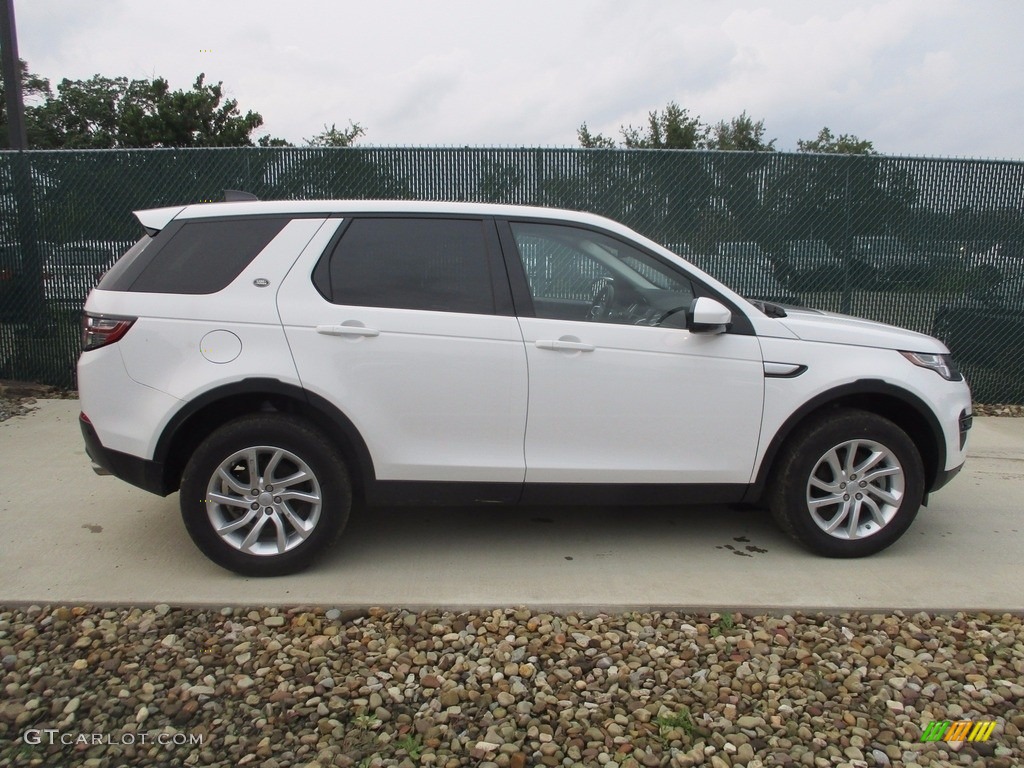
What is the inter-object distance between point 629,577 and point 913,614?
1274mm

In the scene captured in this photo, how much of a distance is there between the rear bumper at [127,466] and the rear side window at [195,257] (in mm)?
731

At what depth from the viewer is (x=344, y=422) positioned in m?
3.79

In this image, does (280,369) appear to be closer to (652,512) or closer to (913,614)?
(652,512)

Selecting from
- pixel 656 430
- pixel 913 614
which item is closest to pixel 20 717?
pixel 656 430

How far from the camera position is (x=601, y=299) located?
13.3 ft

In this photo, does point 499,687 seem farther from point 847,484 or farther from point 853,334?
point 853,334

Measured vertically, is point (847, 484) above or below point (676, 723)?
above

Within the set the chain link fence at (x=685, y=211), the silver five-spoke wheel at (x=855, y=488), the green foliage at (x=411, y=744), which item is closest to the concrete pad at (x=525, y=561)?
the silver five-spoke wheel at (x=855, y=488)

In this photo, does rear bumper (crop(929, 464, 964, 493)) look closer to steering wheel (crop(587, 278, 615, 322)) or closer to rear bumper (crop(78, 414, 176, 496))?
steering wheel (crop(587, 278, 615, 322))

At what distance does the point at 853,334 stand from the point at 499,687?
248cm

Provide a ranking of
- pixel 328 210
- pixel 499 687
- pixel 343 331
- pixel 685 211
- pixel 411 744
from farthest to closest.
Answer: pixel 685 211 < pixel 328 210 < pixel 343 331 < pixel 499 687 < pixel 411 744

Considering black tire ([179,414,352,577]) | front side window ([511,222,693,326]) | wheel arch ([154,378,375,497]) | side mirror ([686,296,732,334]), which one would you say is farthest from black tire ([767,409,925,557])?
black tire ([179,414,352,577])

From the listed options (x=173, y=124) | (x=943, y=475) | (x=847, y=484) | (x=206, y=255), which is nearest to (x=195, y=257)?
(x=206, y=255)

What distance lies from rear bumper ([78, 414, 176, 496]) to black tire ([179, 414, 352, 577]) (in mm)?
160
